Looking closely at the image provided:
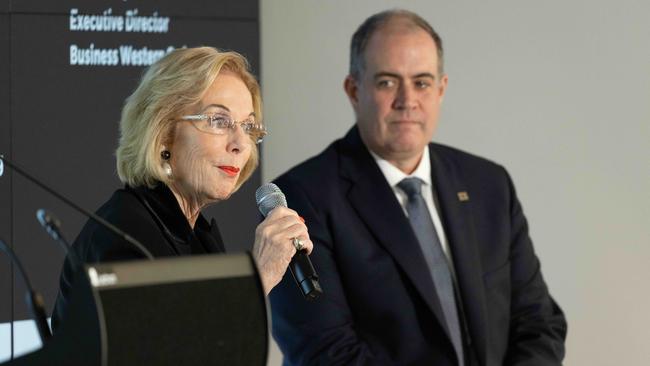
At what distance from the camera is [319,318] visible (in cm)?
303

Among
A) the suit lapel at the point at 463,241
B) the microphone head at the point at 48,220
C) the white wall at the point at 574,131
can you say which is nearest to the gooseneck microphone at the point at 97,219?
the microphone head at the point at 48,220

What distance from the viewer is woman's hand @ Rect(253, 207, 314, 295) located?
7.18 ft

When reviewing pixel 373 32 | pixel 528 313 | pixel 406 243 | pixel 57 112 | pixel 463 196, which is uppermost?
pixel 373 32

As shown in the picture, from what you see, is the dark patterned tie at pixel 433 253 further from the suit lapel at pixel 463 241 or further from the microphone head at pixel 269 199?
the microphone head at pixel 269 199

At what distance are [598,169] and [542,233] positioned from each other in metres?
0.37

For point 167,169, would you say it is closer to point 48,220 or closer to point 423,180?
point 48,220

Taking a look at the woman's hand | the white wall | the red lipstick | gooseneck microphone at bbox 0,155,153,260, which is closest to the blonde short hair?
the red lipstick

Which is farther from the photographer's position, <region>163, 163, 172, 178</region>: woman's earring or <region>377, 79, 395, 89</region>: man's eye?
<region>377, 79, 395, 89</region>: man's eye

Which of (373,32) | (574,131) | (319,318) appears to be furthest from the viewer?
(574,131)

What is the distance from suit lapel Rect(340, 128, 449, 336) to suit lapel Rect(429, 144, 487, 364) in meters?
0.10

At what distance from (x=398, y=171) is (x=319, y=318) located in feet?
1.82

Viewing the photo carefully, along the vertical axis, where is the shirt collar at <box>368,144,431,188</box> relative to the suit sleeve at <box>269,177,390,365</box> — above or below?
above

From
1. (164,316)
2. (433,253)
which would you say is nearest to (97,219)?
(164,316)

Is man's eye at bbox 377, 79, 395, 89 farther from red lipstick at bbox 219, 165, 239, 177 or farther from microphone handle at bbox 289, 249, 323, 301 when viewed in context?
microphone handle at bbox 289, 249, 323, 301
